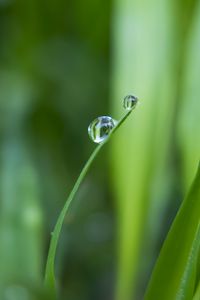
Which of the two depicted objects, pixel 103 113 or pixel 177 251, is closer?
pixel 177 251

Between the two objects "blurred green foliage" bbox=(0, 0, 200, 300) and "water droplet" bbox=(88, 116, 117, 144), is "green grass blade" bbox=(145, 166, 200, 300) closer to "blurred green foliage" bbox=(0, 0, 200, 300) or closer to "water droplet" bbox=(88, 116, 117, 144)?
"water droplet" bbox=(88, 116, 117, 144)

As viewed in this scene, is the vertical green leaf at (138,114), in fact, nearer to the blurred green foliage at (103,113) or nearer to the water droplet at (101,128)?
the blurred green foliage at (103,113)

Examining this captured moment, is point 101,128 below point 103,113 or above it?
above

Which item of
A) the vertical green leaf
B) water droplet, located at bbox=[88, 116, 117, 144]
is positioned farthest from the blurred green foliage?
water droplet, located at bbox=[88, 116, 117, 144]

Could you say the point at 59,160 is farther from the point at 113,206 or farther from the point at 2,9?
the point at 2,9

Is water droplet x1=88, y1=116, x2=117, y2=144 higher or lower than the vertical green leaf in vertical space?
higher

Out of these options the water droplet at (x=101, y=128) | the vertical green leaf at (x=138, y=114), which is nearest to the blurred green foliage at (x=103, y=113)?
the vertical green leaf at (x=138, y=114)

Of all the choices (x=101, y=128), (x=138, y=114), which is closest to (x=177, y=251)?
(x=101, y=128)

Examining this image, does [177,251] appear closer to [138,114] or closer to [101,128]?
[101,128]
